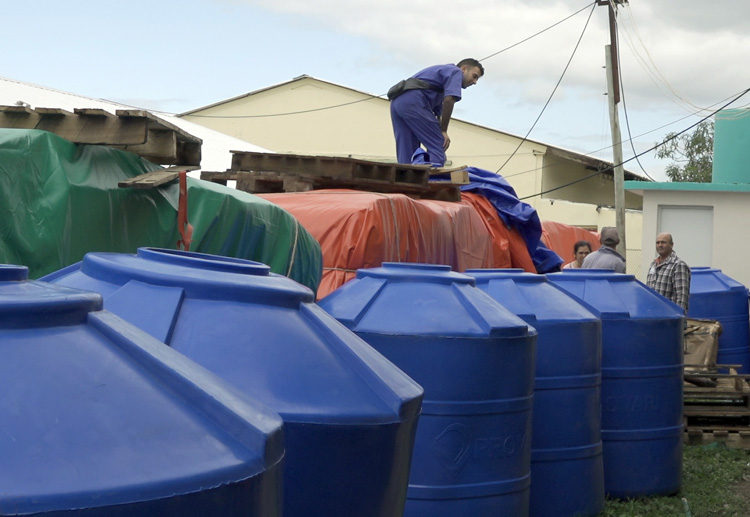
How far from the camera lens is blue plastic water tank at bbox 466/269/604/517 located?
6.31 metres

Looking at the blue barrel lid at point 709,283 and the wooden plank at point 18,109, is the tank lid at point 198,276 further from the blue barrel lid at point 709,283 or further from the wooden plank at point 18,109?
the blue barrel lid at point 709,283

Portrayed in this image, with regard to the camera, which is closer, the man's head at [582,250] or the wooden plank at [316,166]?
the wooden plank at [316,166]

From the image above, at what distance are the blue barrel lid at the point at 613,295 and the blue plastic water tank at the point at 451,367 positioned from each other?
2.30 meters

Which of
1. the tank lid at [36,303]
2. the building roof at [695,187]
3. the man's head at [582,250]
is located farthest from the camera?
the building roof at [695,187]

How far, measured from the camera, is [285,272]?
658cm

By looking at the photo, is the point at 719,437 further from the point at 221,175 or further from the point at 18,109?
the point at 18,109

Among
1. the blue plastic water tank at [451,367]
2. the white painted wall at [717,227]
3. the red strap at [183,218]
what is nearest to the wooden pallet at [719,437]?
the blue plastic water tank at [451,367]

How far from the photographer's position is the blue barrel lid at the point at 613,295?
7.40 meters

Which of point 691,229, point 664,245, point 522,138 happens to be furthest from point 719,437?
point 522,138

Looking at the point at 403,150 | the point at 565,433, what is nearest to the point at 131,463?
the point at 565,433

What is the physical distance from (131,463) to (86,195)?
3414 millimetres

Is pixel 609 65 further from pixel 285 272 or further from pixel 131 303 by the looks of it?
pixel 131 303

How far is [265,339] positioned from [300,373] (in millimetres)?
137

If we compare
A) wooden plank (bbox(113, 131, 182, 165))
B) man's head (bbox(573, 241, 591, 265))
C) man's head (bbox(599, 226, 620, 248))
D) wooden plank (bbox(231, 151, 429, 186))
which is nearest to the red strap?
wooden plank (bbox(113, 131, 182, 165))
